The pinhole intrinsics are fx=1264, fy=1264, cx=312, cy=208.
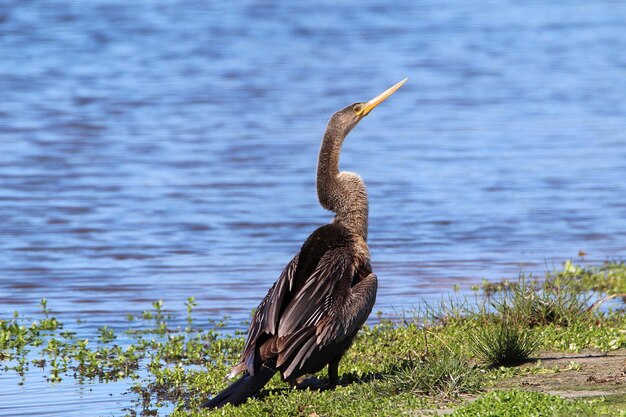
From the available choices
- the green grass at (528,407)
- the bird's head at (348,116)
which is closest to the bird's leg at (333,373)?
the green grass at (528,407)

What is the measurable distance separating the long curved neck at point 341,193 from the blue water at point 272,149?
207 centimetres

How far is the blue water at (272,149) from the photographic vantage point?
1312cm

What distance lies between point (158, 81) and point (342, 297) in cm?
1750

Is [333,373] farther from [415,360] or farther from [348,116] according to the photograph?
[348,116]

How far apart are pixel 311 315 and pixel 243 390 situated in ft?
2.04

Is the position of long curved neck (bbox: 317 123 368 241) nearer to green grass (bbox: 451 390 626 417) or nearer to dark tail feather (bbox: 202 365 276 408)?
dark tail feather (bbox: 202 365 276 408)

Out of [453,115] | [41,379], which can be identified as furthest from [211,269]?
[453,115]

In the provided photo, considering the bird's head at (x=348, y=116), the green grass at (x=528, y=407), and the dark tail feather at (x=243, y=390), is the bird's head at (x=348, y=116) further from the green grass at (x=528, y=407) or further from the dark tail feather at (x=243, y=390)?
the green grass at (x=528, y=407)

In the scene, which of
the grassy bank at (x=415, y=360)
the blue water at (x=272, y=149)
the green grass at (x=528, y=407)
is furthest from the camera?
the blue water at (x=272, y=149)

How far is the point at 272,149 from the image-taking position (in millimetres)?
18891

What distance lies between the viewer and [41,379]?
9055 millimetres

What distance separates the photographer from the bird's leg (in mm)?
7988

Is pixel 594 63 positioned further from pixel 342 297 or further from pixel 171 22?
pixel 342 297

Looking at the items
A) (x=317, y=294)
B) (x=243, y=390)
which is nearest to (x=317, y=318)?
(x=317, y=294)
